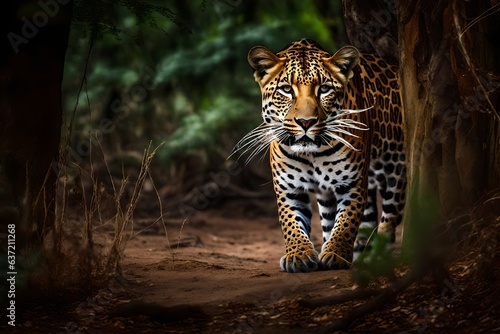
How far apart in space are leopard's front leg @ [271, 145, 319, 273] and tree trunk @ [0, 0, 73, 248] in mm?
1930

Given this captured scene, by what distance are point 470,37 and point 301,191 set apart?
7.04 feet

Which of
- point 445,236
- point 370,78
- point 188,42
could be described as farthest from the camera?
point 188,42

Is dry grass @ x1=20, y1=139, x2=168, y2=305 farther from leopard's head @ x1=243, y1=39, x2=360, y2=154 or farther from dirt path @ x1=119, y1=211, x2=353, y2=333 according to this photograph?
leopard's head @ x1=243, y1=39, x2=360, y2=154

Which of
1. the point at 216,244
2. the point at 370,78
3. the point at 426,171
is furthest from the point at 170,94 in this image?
the point at 426,171

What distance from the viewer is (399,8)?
22.2 feet

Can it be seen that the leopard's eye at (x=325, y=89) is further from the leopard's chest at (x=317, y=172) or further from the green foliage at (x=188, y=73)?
the green foliage at (x=188, y=73)

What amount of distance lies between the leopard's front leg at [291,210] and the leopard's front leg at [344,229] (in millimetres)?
170

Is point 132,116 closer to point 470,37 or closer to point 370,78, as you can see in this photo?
point 370,78

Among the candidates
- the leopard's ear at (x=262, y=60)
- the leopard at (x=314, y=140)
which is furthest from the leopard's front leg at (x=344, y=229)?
the leopard's ear at (x=262, y=60)

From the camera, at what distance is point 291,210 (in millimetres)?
7613

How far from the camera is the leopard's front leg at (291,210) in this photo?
24.0 feet
